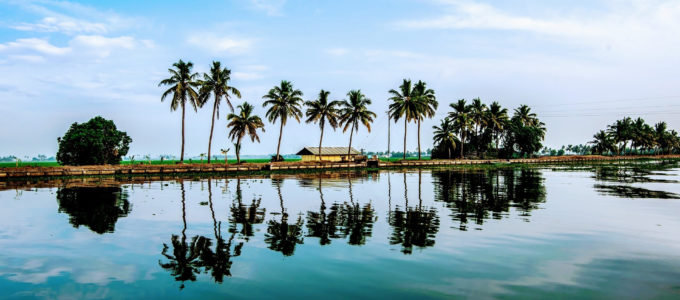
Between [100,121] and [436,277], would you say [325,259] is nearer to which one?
[436,277]

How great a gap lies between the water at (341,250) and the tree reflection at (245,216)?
0.25ft

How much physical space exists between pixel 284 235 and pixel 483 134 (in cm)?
9017

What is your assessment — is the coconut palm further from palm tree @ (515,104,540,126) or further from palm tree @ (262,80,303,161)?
palm tree @ (262,80,303,161)

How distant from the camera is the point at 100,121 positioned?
6028cm

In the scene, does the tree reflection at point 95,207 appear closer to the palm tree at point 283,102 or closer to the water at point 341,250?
the water at point 341,250

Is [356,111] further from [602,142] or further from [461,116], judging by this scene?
[602,142]

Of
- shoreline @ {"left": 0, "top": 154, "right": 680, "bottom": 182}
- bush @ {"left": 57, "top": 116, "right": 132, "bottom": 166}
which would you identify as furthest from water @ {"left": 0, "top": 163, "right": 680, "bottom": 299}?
bush @ {"left": 57, "top": 116, "right": 132, "bottom": 166}

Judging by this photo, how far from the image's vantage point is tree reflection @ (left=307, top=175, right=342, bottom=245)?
13.8 metres

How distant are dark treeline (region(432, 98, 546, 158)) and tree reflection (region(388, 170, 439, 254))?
225 ft

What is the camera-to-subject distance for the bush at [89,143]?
5688 cm

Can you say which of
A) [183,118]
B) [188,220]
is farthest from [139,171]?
[188,220]

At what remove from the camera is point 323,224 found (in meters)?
16.0

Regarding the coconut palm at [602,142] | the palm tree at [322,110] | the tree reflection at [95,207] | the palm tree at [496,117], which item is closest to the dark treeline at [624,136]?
the coconut palm at [602,142]

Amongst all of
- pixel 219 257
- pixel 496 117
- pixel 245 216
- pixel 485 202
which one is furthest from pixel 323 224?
pixel 496 117
